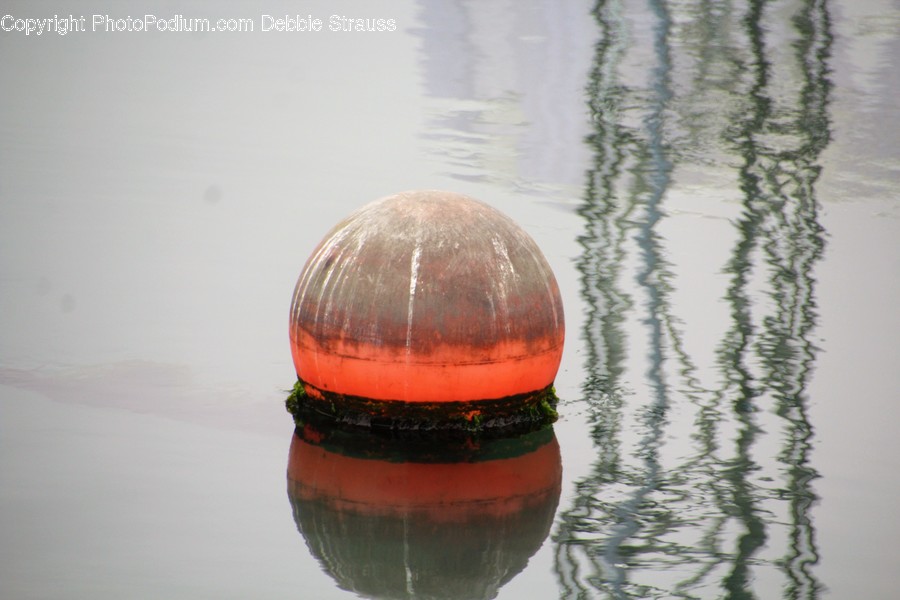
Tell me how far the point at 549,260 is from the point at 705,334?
2.09 metres

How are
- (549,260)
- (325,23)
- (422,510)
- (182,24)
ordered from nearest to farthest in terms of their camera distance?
(422,510), (549,260), (182,24), (325,23)

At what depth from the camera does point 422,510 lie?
7570 mm

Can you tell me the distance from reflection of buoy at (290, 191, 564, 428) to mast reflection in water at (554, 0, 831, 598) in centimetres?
90

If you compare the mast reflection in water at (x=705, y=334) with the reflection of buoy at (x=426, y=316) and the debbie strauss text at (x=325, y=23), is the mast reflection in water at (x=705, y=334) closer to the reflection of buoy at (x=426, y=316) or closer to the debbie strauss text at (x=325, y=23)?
the reflection of buoy at (x=426, y=316)

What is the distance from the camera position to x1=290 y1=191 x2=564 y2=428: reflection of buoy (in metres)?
7.98

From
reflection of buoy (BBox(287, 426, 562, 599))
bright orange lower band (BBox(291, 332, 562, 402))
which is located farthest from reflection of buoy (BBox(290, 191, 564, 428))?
reflection of buoy (BBox(287, 426, 562, 599))

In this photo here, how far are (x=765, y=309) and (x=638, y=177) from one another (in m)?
4.25

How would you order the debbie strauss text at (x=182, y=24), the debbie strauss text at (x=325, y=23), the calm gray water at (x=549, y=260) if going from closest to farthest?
the calm gray water at (x=549, y=260), the debbie strauss text at (x=182, y=24), the debbie strauss text at (x=325, y=23)

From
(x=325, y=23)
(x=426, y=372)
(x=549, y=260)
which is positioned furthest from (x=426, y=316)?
(x=325, y=23)

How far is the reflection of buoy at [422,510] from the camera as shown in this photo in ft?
22.6

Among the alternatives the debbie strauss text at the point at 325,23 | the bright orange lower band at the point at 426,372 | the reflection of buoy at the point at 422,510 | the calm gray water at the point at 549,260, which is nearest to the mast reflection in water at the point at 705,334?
the calm gray water at the point at 549,260

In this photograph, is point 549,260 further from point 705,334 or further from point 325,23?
point 325,23

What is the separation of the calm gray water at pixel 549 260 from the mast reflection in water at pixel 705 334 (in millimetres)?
32

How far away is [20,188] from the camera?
568 inches
